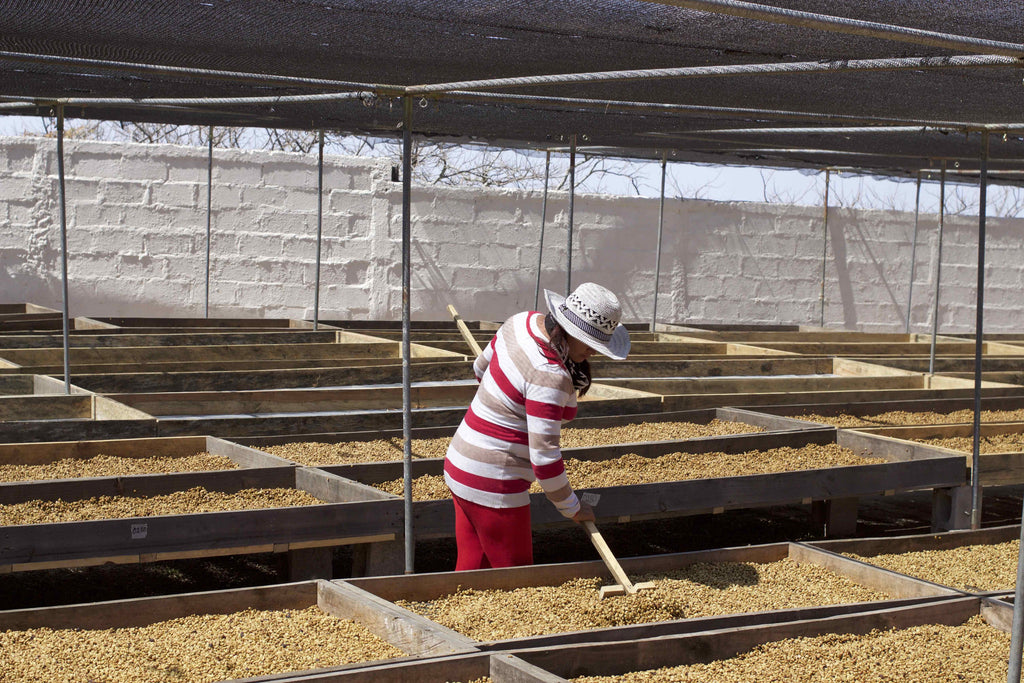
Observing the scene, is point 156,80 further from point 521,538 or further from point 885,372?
point 885,372

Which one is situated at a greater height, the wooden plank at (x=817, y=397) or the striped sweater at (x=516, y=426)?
the striped sweater at (x=516, y=426)

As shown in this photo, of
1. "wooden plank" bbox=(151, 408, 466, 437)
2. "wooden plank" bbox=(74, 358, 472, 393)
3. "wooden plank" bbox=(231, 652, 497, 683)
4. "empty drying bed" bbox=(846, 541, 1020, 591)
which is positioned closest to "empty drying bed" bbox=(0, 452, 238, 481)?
"wooden plank" bbox=(151, 408, 466, 437)

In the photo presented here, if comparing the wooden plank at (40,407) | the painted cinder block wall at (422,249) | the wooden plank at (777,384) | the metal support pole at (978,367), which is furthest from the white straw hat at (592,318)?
the painted cinder block wall at (422,249)

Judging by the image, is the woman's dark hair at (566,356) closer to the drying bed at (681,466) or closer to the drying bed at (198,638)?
the drying bed at (198,638)

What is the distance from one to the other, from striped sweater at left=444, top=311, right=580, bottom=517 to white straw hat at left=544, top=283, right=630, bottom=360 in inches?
3.9

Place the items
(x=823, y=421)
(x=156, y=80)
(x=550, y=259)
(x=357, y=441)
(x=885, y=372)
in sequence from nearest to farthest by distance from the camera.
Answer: (x=156, y=80) → (x=357, y=441) → (x=823, y=421) → (x=885, y=372) → (x=550, y=259)

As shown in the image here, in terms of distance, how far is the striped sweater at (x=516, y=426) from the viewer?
9.48 feet

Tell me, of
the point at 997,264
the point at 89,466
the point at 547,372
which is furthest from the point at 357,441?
the point at 997,264

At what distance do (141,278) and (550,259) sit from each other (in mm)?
3550

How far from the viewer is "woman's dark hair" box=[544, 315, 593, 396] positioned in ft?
9.63

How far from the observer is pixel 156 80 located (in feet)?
13.1

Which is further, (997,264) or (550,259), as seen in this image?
(997,264)

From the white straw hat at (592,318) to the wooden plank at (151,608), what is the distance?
3.32 ft

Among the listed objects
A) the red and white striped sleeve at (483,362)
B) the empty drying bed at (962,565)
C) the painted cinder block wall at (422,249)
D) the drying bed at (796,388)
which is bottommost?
the empty drying bed at (962,565)
